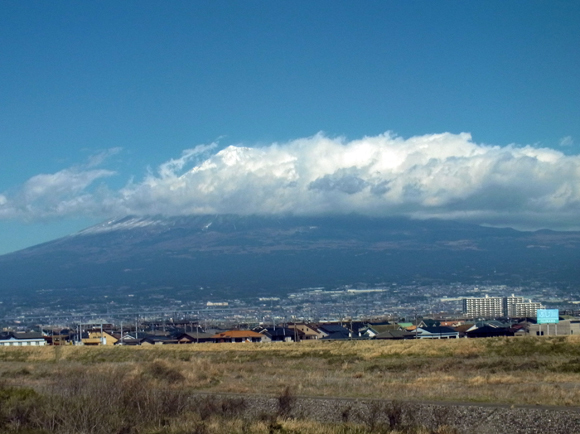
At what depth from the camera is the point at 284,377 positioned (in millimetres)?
28781

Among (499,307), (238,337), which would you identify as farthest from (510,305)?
(238,337)

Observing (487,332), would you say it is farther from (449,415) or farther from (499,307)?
(499,307)

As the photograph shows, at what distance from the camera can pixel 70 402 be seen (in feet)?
52.5

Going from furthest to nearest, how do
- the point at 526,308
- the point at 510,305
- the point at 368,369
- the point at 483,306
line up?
1. the point at 483,306
2. the point at 510,305
3. the point at 526,308
4. the point at 368,369

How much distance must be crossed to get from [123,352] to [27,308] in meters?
145

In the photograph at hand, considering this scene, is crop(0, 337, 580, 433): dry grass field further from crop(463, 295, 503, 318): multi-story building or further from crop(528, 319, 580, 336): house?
crop(463, 295, 503, 318): multi-story building

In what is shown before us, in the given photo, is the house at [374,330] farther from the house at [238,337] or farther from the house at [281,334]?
the house at [238,337]

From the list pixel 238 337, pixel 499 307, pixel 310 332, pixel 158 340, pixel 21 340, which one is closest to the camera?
pixel 158 340

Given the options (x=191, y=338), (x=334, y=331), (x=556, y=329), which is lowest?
(x=334, y=331)

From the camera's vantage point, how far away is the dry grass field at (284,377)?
1596 cm

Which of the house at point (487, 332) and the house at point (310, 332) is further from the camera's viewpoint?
the house at point (310, 332)

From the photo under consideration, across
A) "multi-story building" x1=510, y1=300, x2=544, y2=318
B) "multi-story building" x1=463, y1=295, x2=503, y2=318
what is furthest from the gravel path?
"multi-story building" x1=463, y1=295, x2=503, y2=318

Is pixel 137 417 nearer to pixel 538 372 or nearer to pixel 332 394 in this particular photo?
pixel 332 394

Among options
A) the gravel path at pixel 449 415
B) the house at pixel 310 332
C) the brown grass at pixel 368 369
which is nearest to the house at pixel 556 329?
the brown grass at pixel 368 369
